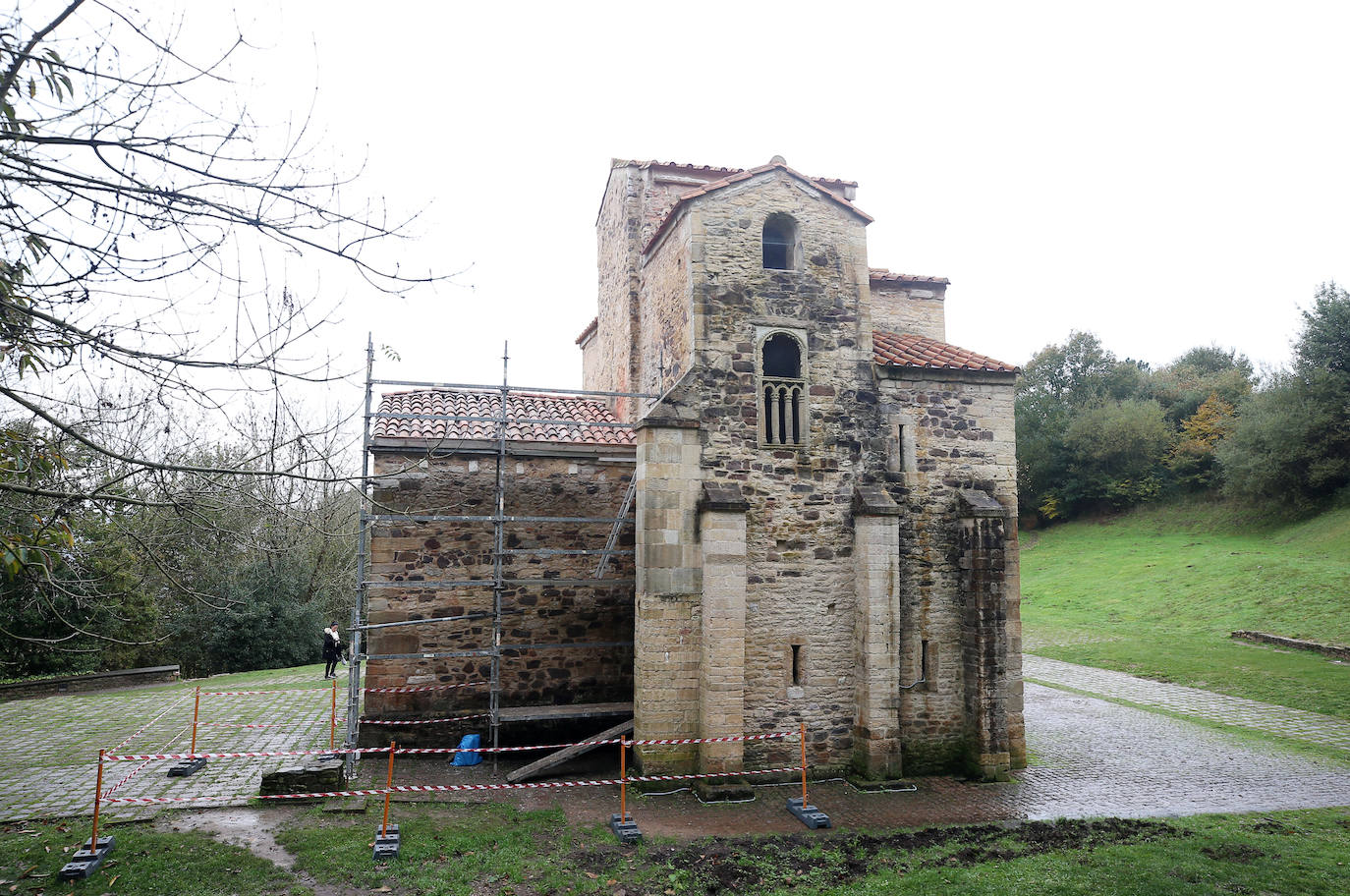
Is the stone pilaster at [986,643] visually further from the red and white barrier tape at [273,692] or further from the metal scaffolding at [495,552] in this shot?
the red and white barrier tape at [273,692]

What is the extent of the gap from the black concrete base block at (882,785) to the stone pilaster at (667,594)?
8.45ft

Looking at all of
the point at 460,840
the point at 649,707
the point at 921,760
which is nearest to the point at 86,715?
the point at 460,840

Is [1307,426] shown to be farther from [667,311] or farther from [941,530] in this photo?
[667,311]

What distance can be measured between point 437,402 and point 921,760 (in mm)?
10508

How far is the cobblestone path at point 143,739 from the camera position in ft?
33.6

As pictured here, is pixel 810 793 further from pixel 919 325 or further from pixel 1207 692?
pixel 1207 692

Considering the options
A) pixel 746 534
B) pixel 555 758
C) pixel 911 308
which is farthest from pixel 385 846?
pixel 911 308

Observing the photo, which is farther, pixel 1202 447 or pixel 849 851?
pixel 1202 447

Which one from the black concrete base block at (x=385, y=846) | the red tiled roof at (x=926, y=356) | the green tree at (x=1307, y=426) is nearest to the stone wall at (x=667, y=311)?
the red tiled roof at (x=926, y=356)

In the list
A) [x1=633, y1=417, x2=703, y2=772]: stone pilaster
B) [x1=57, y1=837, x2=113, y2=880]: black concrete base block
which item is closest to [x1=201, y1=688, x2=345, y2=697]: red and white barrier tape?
[x1=57, y1=837, x2=113, y2=880]: black concrete base block

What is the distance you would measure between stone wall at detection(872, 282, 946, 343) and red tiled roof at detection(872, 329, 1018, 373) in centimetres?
123

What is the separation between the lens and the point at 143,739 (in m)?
13.3

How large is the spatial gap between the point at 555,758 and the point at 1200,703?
50.0 ft

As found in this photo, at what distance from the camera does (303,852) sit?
835 cm
